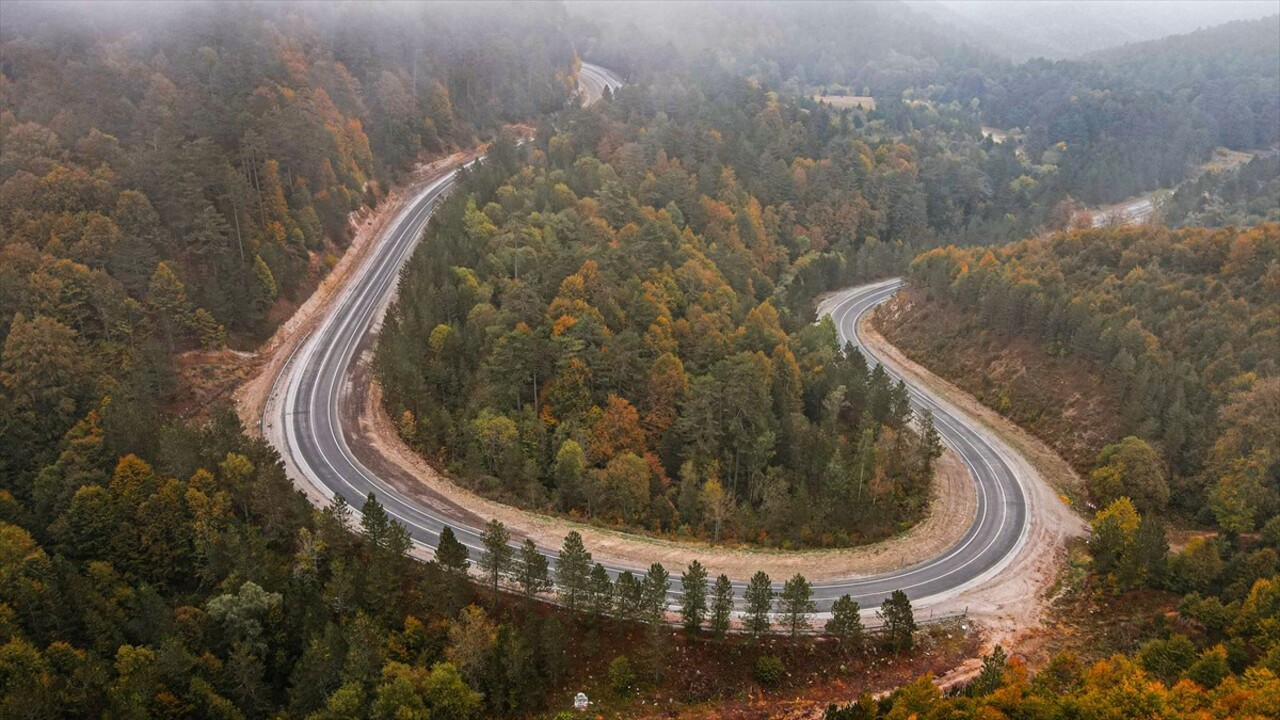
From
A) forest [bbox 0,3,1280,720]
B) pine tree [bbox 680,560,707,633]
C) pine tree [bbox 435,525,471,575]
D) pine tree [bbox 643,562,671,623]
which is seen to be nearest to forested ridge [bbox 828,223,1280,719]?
forest [bbox 0,3,1280,720]

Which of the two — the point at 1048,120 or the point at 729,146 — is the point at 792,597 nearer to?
the point at 729,146

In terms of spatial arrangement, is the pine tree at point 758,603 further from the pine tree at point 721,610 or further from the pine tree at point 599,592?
the pine tree at point 599,592

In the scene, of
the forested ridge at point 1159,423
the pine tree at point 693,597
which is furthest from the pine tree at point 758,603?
the forested ridge at point 1159,423

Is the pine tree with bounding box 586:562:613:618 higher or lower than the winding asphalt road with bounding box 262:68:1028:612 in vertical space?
higher

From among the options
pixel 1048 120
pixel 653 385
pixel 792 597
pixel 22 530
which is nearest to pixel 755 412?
pixel 653 385

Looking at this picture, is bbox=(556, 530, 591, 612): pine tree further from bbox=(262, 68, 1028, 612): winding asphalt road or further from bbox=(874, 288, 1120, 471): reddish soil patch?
bbox=(874, 288, 1120, 471): reddish soil patch

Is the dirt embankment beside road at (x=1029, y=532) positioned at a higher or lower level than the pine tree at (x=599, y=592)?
lower

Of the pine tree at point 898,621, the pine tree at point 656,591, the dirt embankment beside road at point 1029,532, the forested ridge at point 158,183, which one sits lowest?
the dirt embankment beside road at point 1029,532
